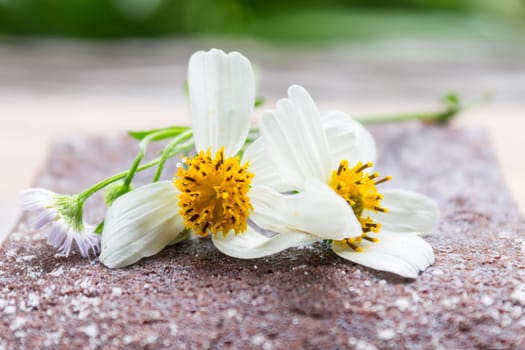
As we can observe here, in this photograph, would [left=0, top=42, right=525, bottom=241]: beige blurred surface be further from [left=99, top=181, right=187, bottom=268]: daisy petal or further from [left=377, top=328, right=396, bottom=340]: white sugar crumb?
[left=377, top=328, right=396, bottom=340]: white sugar crumb

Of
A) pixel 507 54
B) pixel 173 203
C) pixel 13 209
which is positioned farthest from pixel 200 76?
pixel 507 54

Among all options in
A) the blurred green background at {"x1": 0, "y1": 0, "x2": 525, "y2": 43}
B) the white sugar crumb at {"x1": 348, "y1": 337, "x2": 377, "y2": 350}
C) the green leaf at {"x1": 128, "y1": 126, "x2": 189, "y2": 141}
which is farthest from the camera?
the blurred green background at {"x1": 0, "y1": 0, "x2": 525, "y2": 43}

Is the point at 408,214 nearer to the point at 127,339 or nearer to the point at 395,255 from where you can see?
the point at 395,255

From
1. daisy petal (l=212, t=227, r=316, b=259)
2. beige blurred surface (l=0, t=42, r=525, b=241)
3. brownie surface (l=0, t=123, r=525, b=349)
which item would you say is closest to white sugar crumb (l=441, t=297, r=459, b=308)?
brownie surface (l=0, t=123, r=525, b=349)

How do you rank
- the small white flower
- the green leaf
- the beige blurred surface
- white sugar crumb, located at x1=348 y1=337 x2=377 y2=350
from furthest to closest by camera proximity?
1. the beige blurred surface
2. the green leaf
3. the small white flower
4. white sugar crumb, located at x1=348 y1=337 x2=377 y2=350

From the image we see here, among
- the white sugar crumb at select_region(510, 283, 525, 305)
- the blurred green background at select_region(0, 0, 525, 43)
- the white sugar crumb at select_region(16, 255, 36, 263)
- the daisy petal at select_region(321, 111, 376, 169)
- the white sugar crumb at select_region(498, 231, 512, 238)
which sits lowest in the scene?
the white sugar crumb at select_region(16, 255, 36, 263)

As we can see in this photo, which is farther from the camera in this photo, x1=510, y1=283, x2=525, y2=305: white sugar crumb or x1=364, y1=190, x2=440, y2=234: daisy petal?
x1=364, y1=190, x2=440, y2=234: daisy petal
